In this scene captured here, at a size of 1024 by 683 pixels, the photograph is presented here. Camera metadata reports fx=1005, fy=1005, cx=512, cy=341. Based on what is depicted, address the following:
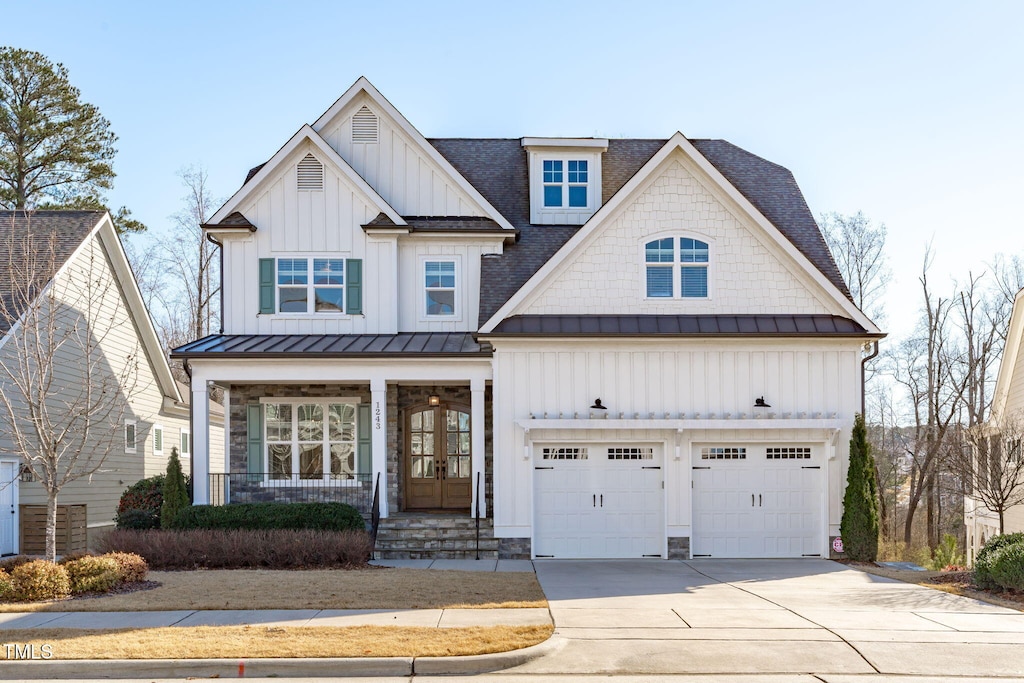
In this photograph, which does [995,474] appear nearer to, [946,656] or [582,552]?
[582,552]

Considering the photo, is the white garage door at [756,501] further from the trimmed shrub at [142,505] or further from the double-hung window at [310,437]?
the trimmed shrub at [142,505]

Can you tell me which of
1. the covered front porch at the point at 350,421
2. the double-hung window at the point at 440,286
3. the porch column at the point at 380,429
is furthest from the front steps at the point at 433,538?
the double-hung window at the point at 440,286

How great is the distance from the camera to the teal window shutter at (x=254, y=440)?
21375 millimetres

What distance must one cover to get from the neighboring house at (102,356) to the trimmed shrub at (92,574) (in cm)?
649

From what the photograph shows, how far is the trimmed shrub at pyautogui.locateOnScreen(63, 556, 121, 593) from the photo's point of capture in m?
13.6

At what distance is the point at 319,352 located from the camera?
1953 centimetres

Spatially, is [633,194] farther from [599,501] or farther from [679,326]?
[599,501]

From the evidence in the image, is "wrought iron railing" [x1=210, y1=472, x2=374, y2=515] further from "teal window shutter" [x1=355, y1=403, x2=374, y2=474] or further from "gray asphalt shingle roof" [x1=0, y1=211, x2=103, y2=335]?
"gray asphalt shingle roof" [x1=0, y1=211, x2=103, y2=335]

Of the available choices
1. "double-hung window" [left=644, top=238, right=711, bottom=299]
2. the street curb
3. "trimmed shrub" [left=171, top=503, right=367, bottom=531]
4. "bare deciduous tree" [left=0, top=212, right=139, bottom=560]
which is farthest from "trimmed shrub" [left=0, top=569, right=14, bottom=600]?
"double-hung window" [left=644, top=238, right=711, bottom=299]

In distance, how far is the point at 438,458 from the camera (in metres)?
22.1

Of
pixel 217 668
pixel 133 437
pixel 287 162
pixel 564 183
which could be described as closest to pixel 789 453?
pixel 564 183

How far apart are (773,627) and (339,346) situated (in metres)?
11.2

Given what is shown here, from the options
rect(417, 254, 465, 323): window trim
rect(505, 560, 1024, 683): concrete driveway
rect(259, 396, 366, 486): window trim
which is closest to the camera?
rect(505, 560, 1024, 683): concrete driveway

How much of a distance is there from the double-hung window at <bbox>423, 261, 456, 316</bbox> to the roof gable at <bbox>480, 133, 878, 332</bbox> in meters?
2.94
